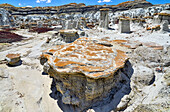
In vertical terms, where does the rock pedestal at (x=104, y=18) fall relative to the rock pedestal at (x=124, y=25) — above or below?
above

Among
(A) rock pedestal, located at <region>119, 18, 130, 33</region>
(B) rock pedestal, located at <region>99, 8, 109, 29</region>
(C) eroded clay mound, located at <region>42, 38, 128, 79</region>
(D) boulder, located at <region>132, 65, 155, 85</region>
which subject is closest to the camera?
(C) eroded clay mound, located at <region>42, 38, 128, 79</region>

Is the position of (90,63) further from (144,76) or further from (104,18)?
(104,18)

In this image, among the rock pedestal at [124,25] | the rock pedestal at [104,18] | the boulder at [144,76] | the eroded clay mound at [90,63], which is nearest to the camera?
the eroded clay mound at [90,63]

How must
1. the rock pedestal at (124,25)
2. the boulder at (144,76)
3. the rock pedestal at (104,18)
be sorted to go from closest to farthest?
the boulder at (144,76)
the rock pedestal at (124,25)
the rock pedestal at (104,18)

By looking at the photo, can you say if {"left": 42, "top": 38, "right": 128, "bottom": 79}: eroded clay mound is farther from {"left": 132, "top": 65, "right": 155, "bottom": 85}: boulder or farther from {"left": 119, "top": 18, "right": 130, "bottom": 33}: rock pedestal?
{"left": 119, "top": 18, "right": 130, "bottom": 33}: rock pedestal

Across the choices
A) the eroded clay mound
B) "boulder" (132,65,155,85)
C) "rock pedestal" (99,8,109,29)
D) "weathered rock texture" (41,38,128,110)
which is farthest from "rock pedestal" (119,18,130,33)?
"weathered rock texture" (41,38,128,110)

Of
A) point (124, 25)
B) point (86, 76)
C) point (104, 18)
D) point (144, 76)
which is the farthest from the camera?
point (104, 18)

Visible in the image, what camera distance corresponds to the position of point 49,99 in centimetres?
748

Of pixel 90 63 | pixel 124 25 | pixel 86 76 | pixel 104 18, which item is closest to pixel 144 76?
pixel 90 63

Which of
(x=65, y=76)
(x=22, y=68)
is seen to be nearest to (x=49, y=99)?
(x=65, y=76)

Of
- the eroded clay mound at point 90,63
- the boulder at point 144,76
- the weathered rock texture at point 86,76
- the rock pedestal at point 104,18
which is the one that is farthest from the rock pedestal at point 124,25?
the weathered rock texture at point 86,76

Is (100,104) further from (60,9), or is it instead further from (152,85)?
(60,9)

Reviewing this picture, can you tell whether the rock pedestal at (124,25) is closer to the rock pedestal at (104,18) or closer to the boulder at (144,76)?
the rock pedestal at (104,18)

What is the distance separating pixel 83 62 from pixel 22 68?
28.7ft
